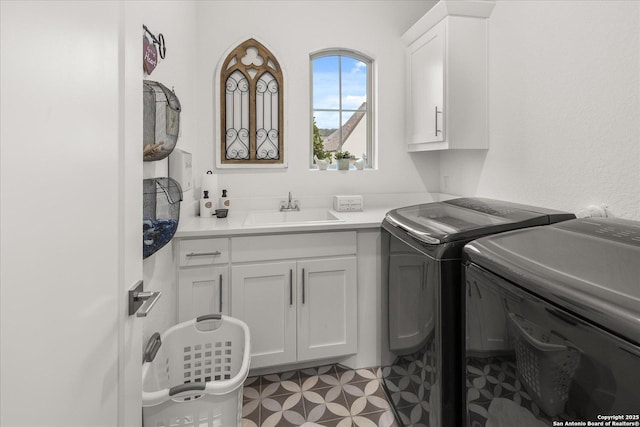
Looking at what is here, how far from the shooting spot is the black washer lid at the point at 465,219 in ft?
4.14

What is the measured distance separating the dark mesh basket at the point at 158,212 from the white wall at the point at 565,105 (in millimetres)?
1879

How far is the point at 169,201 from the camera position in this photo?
1398 millimetres

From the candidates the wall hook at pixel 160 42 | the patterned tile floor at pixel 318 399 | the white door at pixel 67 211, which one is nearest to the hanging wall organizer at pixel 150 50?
the wall hook at pixel 160 42

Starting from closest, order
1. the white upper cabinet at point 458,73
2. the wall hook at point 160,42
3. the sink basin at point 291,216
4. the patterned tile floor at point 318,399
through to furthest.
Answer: the wall hook at point 160,42 → the patterned tile floor at point 318,399 → the white upper cabinet at point 458,73 → the sink basin at point 291,216

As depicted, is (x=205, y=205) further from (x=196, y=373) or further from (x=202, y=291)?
(x=196, y=373)

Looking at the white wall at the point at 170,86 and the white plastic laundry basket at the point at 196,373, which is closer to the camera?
the white plastic laundry basket at the point at 196,373

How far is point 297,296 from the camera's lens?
197 centimetres

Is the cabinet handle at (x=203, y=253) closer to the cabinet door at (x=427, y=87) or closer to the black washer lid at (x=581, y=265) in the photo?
the black washer lid at (x=581, y=265)

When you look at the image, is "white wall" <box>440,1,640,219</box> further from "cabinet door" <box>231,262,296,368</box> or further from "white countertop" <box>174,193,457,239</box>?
"cabinet door" <box>231,262,296,368</box>

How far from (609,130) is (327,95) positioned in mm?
1906

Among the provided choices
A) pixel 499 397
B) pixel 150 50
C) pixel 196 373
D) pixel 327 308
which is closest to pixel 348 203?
pixel 327 308

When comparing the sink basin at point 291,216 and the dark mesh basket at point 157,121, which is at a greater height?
the dark mesh basket at point 157,121

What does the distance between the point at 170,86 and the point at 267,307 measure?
1286 millimetres

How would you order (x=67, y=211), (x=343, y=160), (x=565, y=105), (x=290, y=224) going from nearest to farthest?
(x=67, y=211), (x=565, y=105), (x=290, y=224), (x=343, y=160)
